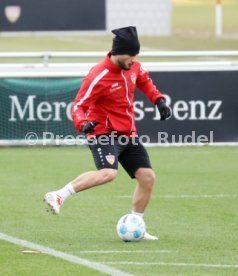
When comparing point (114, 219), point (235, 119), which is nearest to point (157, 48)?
point (235, 119)

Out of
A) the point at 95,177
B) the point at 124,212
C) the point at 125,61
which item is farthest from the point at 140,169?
the point at 124,212

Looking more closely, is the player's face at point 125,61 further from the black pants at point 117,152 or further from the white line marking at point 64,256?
the white line marking at point 64,256

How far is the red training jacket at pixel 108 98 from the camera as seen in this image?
10859 millimetres

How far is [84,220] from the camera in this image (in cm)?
1210

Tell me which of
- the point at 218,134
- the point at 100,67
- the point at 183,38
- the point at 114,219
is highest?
the point at 100,67

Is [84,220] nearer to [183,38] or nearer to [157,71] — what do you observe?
[157,71]

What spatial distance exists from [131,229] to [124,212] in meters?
1.85

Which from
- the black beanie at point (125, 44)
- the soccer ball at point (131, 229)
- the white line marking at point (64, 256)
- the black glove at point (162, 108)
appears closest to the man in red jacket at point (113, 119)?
the black beanie at point (125, 44)

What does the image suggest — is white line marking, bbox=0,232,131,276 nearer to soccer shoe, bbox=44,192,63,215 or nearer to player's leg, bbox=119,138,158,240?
soccer shoe, bbox=44,192,63,215

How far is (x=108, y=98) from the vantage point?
10953 millimetres

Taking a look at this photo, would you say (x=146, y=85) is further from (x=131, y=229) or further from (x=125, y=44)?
(x=131, y=229)

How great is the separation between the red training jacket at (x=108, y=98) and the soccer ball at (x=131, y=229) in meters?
0.79

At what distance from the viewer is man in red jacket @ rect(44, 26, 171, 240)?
10.7 meters

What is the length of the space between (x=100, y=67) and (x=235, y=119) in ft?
26.3
